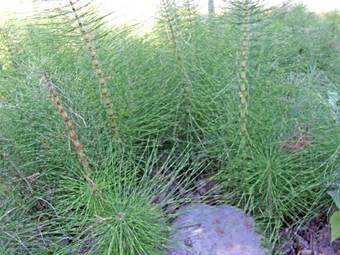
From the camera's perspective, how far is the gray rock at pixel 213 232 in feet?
4.89

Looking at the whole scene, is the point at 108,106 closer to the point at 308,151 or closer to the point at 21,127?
the point at 21,127

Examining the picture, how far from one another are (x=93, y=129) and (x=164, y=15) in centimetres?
59

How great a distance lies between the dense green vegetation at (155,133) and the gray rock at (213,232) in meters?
0.05

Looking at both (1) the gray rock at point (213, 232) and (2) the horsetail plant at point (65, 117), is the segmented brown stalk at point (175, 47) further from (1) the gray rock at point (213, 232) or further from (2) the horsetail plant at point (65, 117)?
(2) the horsetail plant at point (65, 117)

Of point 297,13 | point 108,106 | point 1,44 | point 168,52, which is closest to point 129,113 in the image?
point 108,106

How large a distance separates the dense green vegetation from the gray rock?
52 millimetres

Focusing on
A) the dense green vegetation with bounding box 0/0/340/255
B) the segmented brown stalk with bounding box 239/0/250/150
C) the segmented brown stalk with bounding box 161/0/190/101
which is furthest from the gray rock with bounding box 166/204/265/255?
the segmented brown stalk with bounding box 161/0/190/101

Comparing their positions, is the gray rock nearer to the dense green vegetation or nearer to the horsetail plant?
the dense green vegetation

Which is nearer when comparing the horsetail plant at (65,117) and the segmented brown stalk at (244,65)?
the horsetail plant at (65,117)

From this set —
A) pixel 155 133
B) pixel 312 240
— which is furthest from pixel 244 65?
pixel 312 240

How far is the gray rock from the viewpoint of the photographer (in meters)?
1.49

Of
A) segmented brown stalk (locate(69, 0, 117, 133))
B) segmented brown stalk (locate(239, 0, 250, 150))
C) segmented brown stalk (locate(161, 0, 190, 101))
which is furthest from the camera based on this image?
segmented brown stalk (locate(161, 0, 190, 101))

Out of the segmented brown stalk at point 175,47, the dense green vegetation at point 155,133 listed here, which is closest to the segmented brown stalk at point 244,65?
the dense green vegetation at point 155,133

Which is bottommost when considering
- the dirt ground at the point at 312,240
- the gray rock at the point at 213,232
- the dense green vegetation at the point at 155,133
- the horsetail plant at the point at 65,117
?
the dirt ground at the point at 312,240
